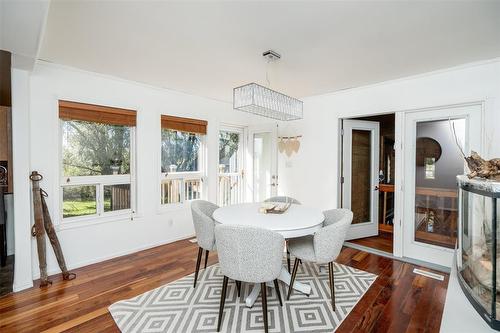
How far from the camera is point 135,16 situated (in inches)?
72.7

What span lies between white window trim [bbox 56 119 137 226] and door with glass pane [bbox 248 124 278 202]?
2190 mm

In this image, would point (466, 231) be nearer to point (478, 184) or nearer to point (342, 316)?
point (478, 184)

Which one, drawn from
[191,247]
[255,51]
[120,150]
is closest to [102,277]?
[191,247]

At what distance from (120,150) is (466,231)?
3.85 meters

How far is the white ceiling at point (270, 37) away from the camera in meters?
1.75

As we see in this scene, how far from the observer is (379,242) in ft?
13.0

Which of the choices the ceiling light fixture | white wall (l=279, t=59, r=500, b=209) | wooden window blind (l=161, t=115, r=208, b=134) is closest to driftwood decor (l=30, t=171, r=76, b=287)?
wooden window blind (l=161, t=115, r=208, b=134)

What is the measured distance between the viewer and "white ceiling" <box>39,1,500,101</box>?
5.74 feet

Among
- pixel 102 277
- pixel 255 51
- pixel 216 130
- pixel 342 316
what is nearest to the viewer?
pixel 342 316

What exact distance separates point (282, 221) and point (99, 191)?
2.50 m

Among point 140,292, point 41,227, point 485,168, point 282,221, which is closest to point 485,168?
point 485,168

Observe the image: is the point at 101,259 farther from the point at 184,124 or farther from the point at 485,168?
the point at 485,168

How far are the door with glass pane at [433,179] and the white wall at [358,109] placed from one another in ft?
0.59

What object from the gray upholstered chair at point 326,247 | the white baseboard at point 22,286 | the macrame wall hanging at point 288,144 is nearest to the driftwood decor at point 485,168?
the gray upholstered chair at point 326,247
